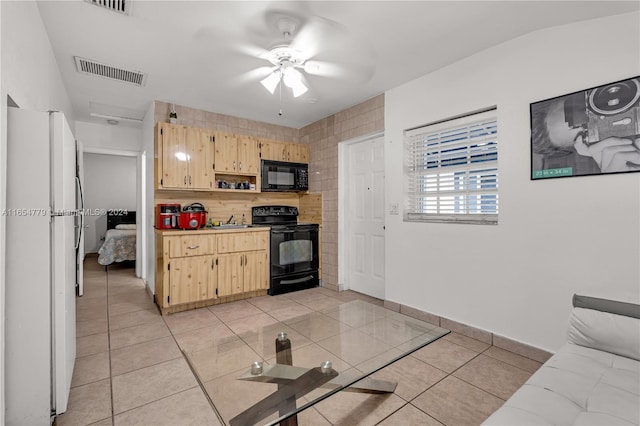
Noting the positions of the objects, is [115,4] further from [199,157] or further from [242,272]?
[242,272]

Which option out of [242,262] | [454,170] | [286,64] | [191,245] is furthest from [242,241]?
[454,170]

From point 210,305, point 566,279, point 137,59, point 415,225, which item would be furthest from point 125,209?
point 566,279

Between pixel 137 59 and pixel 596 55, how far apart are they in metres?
3.63

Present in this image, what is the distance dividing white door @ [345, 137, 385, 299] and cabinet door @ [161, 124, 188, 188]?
2159 mm

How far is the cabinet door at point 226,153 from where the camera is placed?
4.11m

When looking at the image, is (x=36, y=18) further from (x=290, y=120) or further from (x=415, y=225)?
(x=415, y=225)

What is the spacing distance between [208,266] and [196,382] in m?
1.73

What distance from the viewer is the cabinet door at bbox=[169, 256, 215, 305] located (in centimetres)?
352

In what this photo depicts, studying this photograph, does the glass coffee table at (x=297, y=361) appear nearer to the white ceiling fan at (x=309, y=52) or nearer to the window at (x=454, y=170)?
the window at (x=454, y=170)

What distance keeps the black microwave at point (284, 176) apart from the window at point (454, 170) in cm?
185

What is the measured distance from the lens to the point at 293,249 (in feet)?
14.5

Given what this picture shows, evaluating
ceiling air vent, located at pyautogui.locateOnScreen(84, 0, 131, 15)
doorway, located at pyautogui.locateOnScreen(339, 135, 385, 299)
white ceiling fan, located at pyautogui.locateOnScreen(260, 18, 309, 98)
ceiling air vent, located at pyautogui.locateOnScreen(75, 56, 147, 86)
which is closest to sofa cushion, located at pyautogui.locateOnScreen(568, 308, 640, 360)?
doorway, located at pyautogui.locateOnScreen(339, 135, 385, 299)

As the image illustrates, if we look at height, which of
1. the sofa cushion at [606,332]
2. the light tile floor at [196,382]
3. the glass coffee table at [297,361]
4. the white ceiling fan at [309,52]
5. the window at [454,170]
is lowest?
the light tile floor at [196,382]

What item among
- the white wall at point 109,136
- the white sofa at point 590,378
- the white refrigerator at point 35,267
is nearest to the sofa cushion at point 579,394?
the white sofa at point 590,378
